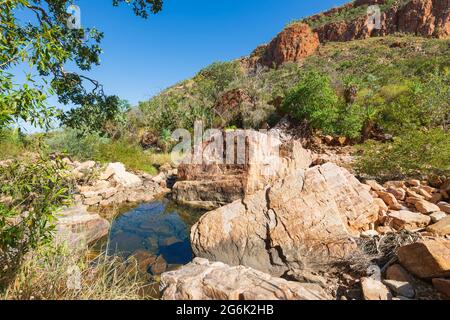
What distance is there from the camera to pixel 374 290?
257cm

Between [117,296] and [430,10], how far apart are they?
179 feet

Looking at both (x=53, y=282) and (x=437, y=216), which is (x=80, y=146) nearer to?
(x=53, y=282)

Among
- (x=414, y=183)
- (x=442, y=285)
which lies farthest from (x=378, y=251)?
(x=414, y=183)

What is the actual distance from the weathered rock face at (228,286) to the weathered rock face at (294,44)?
4614cm

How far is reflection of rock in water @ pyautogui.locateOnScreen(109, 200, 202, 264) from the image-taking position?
506 centimetres

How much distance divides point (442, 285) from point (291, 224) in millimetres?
1755

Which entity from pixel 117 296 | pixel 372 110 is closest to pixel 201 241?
pixel 117 296

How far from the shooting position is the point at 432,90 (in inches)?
468

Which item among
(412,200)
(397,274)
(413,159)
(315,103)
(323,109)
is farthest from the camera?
(315,103)

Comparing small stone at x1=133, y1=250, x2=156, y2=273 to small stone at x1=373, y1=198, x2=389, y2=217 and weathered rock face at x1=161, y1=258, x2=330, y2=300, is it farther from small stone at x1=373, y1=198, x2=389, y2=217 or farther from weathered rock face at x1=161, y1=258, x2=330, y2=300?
small stone at x1=373, y1=198, x2=389, y2=217

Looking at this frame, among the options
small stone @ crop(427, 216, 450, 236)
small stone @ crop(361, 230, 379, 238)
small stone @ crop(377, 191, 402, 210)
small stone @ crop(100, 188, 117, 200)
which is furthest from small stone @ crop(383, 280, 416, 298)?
small stone @ crop(100, 188, 117, 200)

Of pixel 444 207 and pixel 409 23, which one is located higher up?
pixel 409 23

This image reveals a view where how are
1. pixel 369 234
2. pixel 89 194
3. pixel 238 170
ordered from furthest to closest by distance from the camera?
pixel 89 194 → pixel 238 170 → pixel 369 234

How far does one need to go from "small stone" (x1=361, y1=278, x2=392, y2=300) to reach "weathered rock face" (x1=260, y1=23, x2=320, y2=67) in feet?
151
